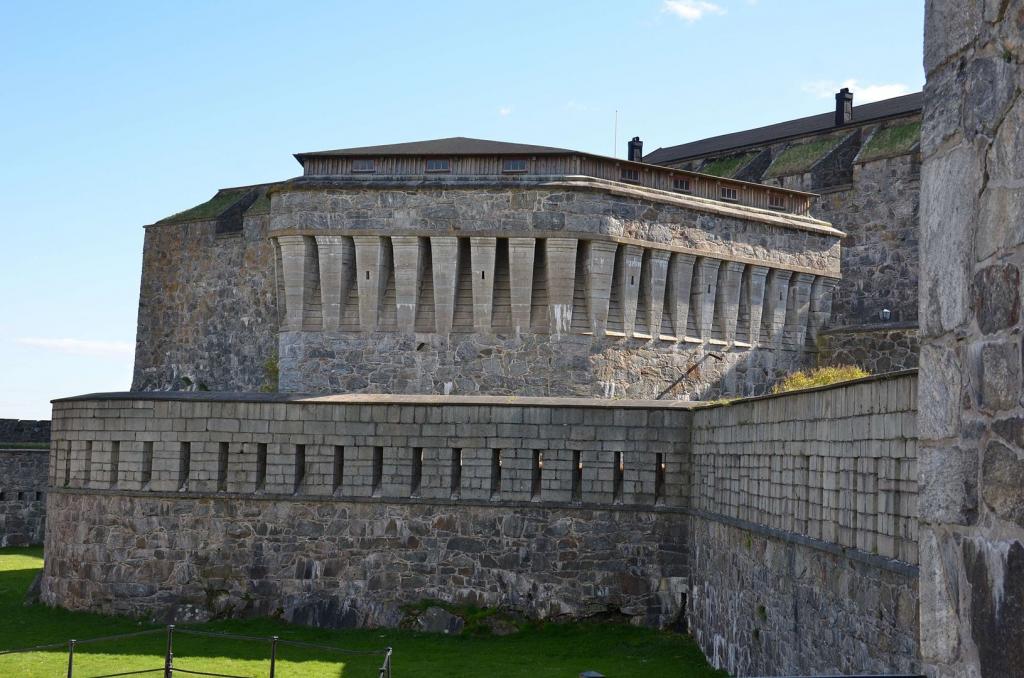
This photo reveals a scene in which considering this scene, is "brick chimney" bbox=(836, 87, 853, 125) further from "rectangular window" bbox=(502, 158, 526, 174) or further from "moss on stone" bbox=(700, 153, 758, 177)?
"rectangular window" bbox=(502, 158, 526, 174)

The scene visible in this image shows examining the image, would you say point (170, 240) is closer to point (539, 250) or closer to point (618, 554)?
point (539, 250)

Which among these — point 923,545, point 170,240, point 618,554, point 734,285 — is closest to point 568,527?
point 618,554

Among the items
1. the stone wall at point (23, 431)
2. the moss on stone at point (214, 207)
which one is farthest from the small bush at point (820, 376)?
the stone wall at point (23, 431)

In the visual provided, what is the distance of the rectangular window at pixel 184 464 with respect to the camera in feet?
64.9

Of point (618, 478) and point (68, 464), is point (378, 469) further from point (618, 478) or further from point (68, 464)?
point (68, 464)

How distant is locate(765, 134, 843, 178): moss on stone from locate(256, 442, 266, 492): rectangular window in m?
21.9

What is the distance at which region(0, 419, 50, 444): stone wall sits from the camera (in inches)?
1435

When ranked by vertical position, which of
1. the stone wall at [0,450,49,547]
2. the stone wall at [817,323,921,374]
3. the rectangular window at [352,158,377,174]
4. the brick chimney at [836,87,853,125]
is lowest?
the stone wall at [0,450,49,547]

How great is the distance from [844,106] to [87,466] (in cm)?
2696

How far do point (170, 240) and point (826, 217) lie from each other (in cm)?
1915

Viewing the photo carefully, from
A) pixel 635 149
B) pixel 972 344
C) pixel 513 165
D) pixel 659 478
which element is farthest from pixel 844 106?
pixel 972 344

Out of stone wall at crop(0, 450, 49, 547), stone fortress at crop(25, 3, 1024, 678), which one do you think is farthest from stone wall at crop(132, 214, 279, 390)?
stone fortress at crop(25, 3, 1024, 678)

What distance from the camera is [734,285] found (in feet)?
84.5

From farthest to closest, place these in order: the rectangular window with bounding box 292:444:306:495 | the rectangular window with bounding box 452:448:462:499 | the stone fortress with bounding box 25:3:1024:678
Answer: the rectangular window with bounding box 292:444:306:495 → the rectangular window with bounding box 452:448:462:499 → the stone fortress with bounding box 25:3:1024:678
